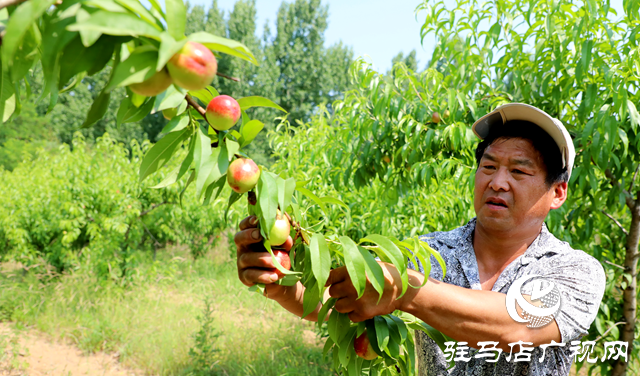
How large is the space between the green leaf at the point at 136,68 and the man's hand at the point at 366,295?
1.76 feet

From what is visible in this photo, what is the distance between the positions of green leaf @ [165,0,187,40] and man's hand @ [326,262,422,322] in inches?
21.4

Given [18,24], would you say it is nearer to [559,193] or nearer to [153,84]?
[153,84]

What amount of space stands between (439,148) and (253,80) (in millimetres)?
19662

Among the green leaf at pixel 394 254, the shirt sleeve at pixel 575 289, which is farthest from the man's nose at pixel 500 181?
the green leaf at pixel 394 254

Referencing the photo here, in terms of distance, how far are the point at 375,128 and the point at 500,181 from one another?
51.4 inches

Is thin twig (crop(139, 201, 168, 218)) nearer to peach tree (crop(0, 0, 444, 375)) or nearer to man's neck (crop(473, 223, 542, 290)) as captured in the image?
man's neck (crop(473, 223, 542, 290))

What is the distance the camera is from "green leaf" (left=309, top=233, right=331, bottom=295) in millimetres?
740

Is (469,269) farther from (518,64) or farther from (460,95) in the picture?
(518,64)

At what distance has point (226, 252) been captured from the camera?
826 centimetres

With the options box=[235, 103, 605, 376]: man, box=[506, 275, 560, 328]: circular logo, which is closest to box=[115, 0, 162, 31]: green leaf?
box=[235, 103, 605, 376]: man

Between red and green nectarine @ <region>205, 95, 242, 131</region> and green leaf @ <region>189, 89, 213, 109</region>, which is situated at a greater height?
green leaf @ <region>189, 89, 213, 109</region>

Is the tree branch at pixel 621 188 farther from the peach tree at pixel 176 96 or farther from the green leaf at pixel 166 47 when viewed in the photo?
the green leaf at pixel 166 47

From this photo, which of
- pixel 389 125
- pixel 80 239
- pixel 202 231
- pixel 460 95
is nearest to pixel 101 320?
pixel 80 239

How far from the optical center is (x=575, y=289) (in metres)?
1.12
